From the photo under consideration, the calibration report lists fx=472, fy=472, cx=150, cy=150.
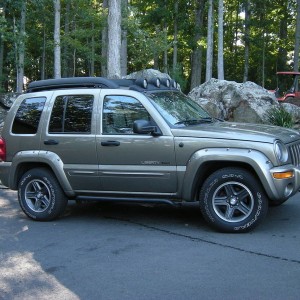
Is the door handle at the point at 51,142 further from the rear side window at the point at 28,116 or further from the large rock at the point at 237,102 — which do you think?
the large rock at the point at 237,102

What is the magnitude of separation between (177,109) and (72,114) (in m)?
1.48

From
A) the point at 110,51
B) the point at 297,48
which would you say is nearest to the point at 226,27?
the point at 297,48

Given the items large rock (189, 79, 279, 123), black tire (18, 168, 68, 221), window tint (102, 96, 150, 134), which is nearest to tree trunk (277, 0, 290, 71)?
large rock (189, 79, 279, 123)

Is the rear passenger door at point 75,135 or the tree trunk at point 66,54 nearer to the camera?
the rear passenger door at point 75,135

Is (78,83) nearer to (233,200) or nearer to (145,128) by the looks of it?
(145,128)

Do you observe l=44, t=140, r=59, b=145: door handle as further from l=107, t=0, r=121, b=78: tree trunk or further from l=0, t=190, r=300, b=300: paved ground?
l=107, t=0, r=121, b=78: tree trunk

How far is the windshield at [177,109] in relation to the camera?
6.18m

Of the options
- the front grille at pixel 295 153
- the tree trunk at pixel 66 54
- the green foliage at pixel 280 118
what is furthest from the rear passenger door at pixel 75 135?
the tree trunk at pixel 66 54

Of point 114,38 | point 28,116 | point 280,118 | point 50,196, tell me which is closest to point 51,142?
point 28,116

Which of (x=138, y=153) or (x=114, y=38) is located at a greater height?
(x=114, y=38)

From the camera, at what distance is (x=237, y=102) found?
1521cm

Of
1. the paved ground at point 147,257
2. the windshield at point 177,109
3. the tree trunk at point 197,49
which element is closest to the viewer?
→ the paved ground at point 147,257

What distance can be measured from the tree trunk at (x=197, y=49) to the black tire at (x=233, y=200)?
29.3 meters

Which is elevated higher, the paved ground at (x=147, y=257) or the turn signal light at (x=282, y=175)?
the turn signal light at (x=282, y=175)
